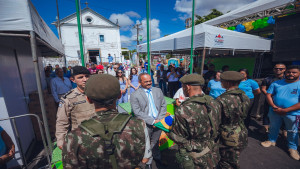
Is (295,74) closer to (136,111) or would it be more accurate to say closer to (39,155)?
(136,111)

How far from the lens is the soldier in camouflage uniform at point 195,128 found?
154 centimetres

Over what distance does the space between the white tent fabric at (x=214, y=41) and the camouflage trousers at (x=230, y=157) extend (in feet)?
10.6

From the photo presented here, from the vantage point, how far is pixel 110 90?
3.34ft

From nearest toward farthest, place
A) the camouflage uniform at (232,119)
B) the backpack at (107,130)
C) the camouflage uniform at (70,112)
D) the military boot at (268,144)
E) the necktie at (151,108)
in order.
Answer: the backpack at (107,130) < the camouflage uniform at (70,112) < the camouflage uniform at (232,119) < the necktie at (151,108) < the military boot at (268,144)

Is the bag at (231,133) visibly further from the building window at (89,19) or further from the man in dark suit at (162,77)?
the building window at (89,19)

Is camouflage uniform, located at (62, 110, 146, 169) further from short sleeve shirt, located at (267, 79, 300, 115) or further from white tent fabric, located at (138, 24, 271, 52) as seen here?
white tent fabric, located at (138, 24, 271, 52)

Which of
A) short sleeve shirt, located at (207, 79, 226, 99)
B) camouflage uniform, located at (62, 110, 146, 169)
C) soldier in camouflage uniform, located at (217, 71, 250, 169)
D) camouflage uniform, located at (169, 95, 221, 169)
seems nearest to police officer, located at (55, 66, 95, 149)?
camouflage uniform, located at (62, 110, 146, 169)

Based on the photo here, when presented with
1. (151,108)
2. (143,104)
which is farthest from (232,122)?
(143,104)

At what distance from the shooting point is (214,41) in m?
4.45

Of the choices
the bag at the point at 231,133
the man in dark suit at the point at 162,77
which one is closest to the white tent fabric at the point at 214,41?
the man in dark suit at the point at 162,77

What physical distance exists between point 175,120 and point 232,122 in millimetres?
1048

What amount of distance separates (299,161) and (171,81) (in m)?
4.86

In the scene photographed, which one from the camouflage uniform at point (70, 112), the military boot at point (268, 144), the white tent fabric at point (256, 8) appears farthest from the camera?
the white tent fabric at point (256, 8)

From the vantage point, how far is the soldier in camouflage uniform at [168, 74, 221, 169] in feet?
5.04
